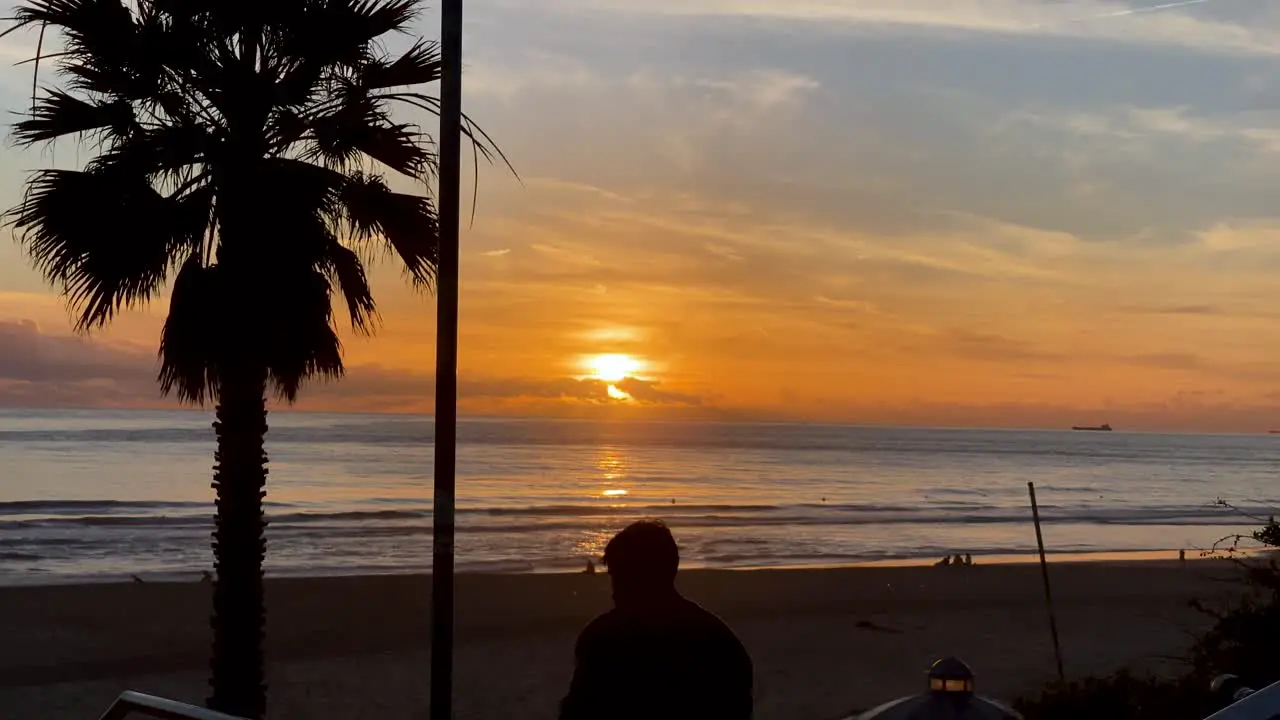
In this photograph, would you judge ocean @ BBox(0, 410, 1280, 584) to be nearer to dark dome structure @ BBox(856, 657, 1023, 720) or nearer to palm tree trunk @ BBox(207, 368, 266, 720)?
palm tree trunk @ BBox(207, 368, 266, 720)

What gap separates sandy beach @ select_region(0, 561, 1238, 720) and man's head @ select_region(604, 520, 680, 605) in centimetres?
907

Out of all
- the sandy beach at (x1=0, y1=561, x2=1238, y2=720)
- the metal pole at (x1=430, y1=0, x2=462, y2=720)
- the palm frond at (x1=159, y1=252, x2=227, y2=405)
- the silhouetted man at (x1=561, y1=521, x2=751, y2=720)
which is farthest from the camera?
the sandy beach at (x1=0, y1=561, x2=1238, y2=720)

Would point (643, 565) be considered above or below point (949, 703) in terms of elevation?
above

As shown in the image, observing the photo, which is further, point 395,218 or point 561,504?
point 561,504

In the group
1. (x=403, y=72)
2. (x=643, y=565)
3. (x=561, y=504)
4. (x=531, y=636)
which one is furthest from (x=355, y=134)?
(x=561, y=504)

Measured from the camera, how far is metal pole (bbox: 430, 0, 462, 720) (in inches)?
274

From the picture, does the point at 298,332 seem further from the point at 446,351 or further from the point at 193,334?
the point at 446,351

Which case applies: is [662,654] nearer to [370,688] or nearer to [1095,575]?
[370,688]

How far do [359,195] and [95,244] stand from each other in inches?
76.3

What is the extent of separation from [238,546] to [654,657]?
19.3ft

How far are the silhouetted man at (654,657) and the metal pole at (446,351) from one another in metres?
3.09

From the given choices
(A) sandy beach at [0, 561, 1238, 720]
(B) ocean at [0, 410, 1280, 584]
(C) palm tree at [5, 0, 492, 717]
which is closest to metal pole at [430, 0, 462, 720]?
(C) palm tree at [5, 0, 492, 717]

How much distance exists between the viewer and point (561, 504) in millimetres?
51781

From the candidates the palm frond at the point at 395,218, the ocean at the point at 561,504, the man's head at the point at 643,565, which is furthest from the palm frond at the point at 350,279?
the ocean at the point at 561,504
